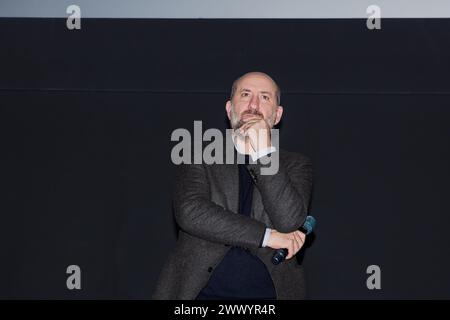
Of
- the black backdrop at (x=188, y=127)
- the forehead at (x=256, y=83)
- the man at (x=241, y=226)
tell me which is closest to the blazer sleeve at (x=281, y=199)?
the man at (x=241, y=226)

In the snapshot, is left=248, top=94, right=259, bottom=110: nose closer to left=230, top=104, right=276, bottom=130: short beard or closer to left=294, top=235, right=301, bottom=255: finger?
left=230, top=104, right=276, bottom=130: short beard

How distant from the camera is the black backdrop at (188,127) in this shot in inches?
144

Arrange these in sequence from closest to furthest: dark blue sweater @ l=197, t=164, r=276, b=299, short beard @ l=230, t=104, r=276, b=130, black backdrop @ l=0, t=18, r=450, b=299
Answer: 1. dark blue sweater @ l=197, t=164, r=276, b=299
2. short beard @ l=230, t=104, r=276, b=130
3. black backdrop @ l=0, t=18, r=450, b=299

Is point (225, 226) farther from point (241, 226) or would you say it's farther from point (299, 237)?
point (299, 237)

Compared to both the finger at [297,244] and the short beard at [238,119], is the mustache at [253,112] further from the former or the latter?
the finger at [297,244]

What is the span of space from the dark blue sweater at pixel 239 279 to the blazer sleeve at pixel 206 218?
4 centimetres

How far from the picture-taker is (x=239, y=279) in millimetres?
1602

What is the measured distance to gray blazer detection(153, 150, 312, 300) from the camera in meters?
1.61

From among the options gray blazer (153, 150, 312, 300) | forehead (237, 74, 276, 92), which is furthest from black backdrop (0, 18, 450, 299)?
Answer: gray blazer (153, 150, 312, 300)

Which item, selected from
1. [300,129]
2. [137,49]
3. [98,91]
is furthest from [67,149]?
[300,129]

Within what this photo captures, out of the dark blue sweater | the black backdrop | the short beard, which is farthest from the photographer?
the black backdrop

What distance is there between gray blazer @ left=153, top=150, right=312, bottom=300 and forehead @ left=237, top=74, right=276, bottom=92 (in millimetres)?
244
